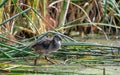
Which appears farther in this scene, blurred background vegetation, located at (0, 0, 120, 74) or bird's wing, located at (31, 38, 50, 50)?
blurred background vegetation, located at (0, 0, 120, 74)

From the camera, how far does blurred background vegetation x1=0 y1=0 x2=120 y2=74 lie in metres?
4.68

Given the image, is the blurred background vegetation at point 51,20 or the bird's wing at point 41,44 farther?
the blurred background vegetation at point 51,20

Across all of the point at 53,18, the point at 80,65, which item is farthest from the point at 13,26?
the point at 80,65

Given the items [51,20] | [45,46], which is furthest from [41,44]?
[51,20]

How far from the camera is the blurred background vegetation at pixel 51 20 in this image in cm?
468

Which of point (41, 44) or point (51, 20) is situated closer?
point (41, 44)

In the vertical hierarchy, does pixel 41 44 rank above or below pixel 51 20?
below

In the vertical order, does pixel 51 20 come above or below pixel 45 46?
Answer: above

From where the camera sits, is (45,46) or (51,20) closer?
(45,46)

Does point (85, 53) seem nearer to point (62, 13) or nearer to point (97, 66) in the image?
point (97, 66)

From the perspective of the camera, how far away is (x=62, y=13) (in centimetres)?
599

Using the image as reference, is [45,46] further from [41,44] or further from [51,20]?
[51,20]

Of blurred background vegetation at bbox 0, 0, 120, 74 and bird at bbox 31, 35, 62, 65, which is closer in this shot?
bird at bbox 31, 35, 62, 65

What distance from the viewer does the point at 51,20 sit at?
6.16 m
